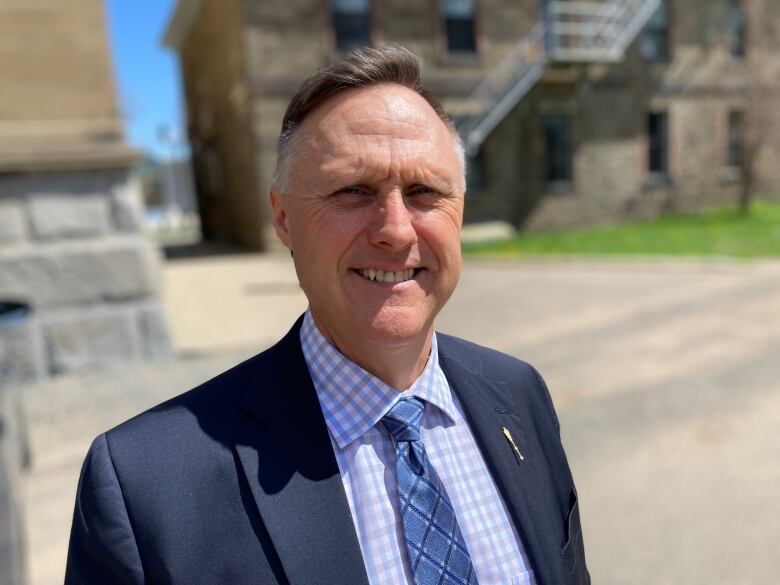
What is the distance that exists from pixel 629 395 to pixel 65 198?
5.39m

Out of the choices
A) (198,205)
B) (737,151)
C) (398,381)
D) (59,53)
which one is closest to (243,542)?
(398,381)

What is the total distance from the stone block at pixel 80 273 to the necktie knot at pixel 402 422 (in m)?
5.41

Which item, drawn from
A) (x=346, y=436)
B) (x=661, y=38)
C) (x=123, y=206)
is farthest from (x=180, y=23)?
(x=346, y=436)

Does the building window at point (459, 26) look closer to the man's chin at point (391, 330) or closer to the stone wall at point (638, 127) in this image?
the stone wall at point (638, 127)

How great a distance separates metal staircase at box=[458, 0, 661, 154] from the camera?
16.8 metres

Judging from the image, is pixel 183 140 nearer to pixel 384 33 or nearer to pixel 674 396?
pixel 384 33

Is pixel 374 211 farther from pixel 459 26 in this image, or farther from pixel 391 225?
pixel 459 26

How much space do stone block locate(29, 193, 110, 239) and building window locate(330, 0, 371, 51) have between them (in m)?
11.3

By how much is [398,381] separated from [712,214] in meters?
21.7

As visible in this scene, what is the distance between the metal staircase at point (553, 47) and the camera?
55.2 ft

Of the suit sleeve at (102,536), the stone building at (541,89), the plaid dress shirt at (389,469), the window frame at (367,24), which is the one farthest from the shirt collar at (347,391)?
the window frame at (367,24)

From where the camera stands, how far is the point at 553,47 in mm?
16891

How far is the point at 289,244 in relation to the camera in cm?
146

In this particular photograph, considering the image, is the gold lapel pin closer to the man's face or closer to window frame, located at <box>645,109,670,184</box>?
the man's face
